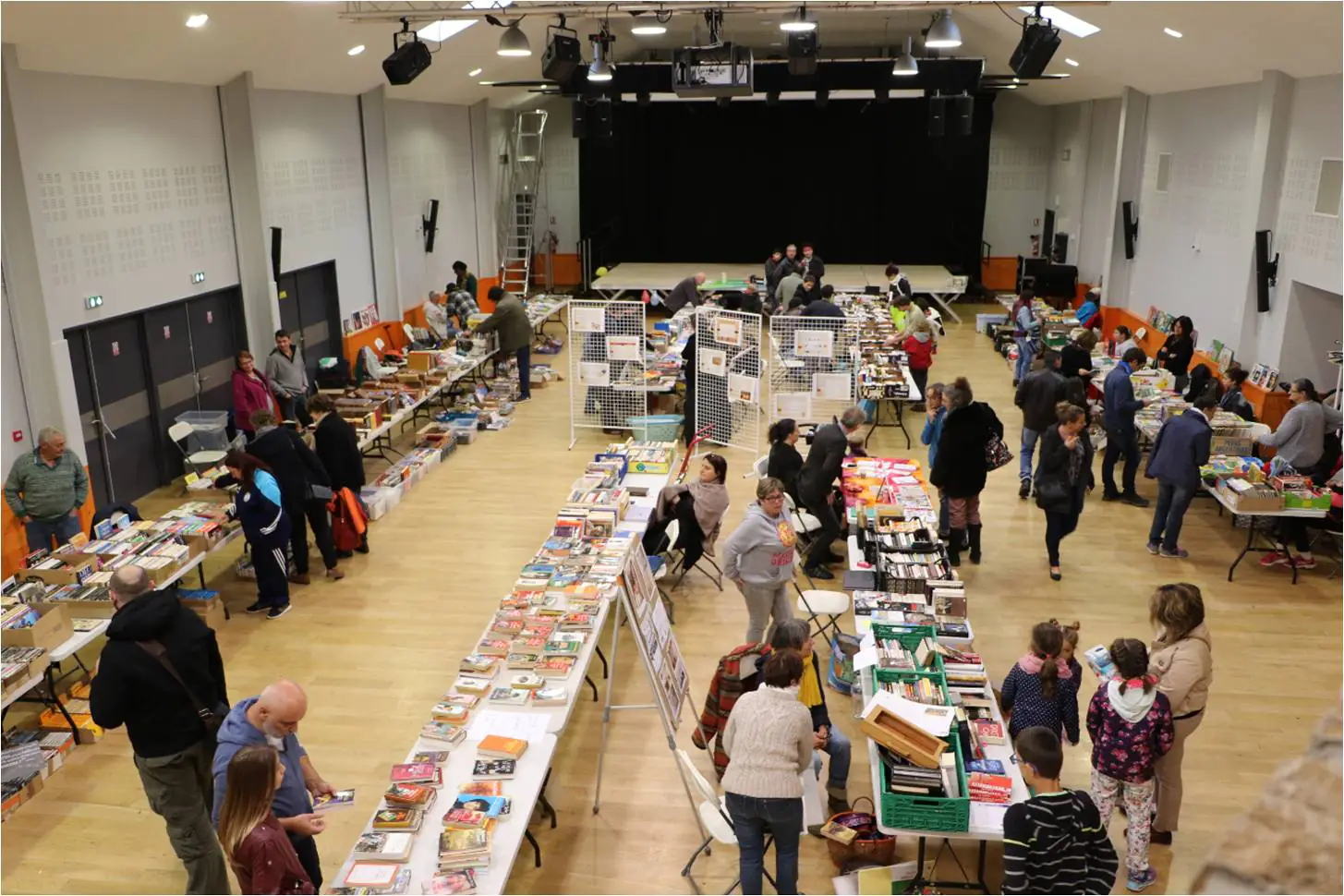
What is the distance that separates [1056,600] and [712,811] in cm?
432

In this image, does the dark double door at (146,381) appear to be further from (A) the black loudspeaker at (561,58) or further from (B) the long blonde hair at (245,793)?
(B) the long blonde hair at (245,793)

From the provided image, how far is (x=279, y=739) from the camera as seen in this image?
404 centimetres

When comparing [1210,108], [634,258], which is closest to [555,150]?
[634,258]

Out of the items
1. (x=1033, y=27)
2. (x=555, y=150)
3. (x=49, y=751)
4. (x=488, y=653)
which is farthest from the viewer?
(x=555, y=150)

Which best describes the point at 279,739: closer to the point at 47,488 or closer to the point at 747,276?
the point at 47,488

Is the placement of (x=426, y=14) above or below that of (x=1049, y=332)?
above

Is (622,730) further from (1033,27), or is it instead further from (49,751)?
(1033,27)

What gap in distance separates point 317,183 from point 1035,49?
Answer: 29.2 ft

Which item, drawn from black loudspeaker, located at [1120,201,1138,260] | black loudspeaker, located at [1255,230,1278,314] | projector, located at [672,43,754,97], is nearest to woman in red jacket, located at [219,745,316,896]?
projector, located at [672,43,754,97]

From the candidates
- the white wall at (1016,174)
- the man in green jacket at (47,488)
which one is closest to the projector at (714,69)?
the man in green jacket at (47,488)

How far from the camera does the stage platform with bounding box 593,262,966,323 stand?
64.9 feet

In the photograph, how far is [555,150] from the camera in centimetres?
2278

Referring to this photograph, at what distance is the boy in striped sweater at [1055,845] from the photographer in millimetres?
3643

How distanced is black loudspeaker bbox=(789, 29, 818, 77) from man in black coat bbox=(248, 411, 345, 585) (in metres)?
6.81
